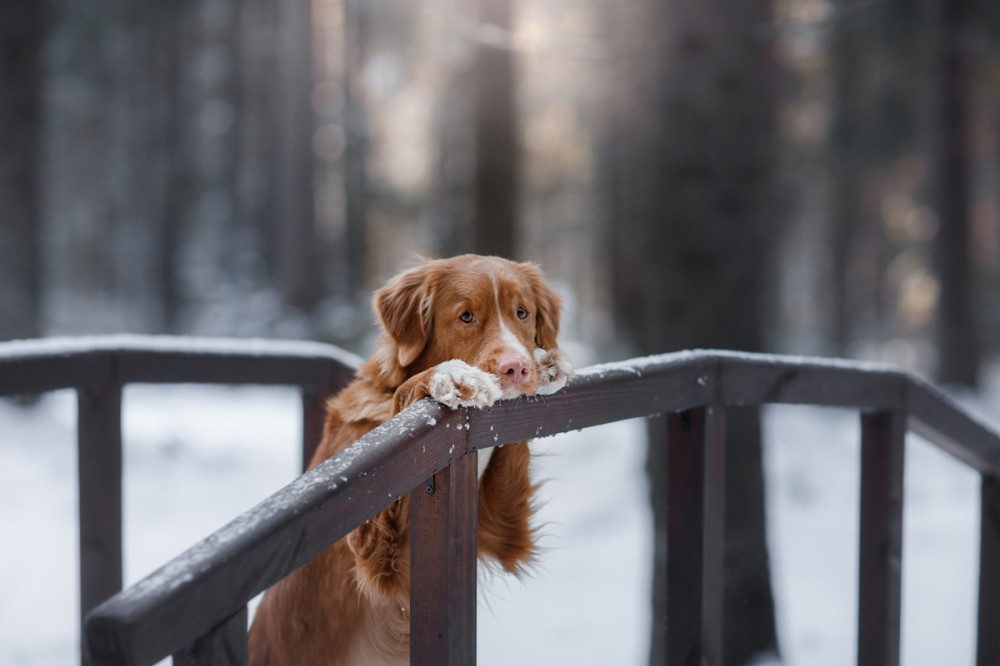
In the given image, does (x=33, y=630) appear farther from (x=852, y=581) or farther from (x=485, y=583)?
(x=852, y=581)

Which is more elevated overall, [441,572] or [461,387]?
[461,387]

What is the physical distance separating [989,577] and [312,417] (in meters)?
3.04

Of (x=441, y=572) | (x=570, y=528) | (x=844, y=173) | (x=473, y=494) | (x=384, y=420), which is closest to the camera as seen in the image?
(x=441, y=572)

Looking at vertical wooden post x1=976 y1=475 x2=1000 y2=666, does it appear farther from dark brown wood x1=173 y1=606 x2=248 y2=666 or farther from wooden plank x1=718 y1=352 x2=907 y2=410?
dark brown wood x1=173 y1=606 x2=248 y2=666

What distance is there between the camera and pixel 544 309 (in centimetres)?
271

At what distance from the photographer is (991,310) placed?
73.9 ft

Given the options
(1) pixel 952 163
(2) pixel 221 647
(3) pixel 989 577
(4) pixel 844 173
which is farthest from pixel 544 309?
(4) pixel 844 173

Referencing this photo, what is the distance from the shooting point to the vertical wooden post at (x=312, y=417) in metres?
3.59

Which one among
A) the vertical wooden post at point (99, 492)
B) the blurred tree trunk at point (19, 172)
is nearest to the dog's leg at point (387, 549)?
the vertical wooden post at point (99, 492)

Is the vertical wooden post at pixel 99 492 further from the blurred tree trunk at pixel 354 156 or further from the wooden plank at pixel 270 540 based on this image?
the blurred tree trunk at pixel 354 156

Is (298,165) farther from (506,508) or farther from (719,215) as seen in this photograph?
(506,508)

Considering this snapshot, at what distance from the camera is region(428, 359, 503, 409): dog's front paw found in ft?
5.98

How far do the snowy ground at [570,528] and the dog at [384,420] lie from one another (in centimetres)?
18

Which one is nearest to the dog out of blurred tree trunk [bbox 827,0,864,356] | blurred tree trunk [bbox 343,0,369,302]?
blurred tree trunk [bbox 343,0,369,302]
